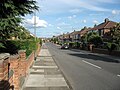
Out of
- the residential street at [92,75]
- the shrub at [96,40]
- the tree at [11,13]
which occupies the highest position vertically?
the tree at [11,13]

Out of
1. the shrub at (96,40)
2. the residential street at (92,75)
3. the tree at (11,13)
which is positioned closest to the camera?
the tree at (11,13)

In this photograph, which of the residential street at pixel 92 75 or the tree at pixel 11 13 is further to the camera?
the residential street at pixel 92 75

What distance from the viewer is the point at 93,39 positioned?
5725cm

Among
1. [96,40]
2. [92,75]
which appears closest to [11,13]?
[92,75]

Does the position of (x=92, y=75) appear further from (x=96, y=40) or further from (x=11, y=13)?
(x=96, y=40)

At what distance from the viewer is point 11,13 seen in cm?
947

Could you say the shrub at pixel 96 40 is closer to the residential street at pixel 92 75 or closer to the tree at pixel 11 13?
the residential street at pixel 92 75

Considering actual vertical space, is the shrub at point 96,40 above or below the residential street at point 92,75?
above

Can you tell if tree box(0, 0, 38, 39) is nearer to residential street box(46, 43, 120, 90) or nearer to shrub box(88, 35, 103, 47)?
residential street box(46, 43, 120, 90)

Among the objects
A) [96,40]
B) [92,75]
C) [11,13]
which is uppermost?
[11,13]

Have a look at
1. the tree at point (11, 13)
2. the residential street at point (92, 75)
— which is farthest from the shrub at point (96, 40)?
the tree at point (11, 13)

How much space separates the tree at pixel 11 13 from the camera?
29.7 ft

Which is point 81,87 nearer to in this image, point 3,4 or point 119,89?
point 119,89

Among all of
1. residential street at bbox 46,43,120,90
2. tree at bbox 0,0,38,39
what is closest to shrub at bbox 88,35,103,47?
residential street at bbox 46,43,120,90
